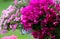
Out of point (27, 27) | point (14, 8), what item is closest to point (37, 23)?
point (27, 27)

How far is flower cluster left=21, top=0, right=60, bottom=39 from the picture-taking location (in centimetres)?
213

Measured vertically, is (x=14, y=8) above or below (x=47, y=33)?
above

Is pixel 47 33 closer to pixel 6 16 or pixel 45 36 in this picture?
pixel 45 36

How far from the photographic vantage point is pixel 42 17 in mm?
2150

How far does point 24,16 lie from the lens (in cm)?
216

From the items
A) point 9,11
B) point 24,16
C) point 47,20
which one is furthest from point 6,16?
point 47,20

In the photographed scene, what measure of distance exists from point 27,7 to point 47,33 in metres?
0.23

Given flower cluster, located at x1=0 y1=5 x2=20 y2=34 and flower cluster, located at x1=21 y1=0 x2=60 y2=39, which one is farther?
flower cluster, located at x1=0 y1=5 x2=20 y2=34

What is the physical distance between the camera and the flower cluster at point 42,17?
2135 mm

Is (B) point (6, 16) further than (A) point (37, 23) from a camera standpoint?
Yes

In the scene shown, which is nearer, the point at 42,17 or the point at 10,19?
the point at 42,17

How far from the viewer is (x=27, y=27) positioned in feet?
7.06

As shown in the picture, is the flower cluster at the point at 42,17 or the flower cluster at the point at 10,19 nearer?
the flower cluster at the point at 42,17

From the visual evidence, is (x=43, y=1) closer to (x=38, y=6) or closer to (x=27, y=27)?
(x=38, y=6)
